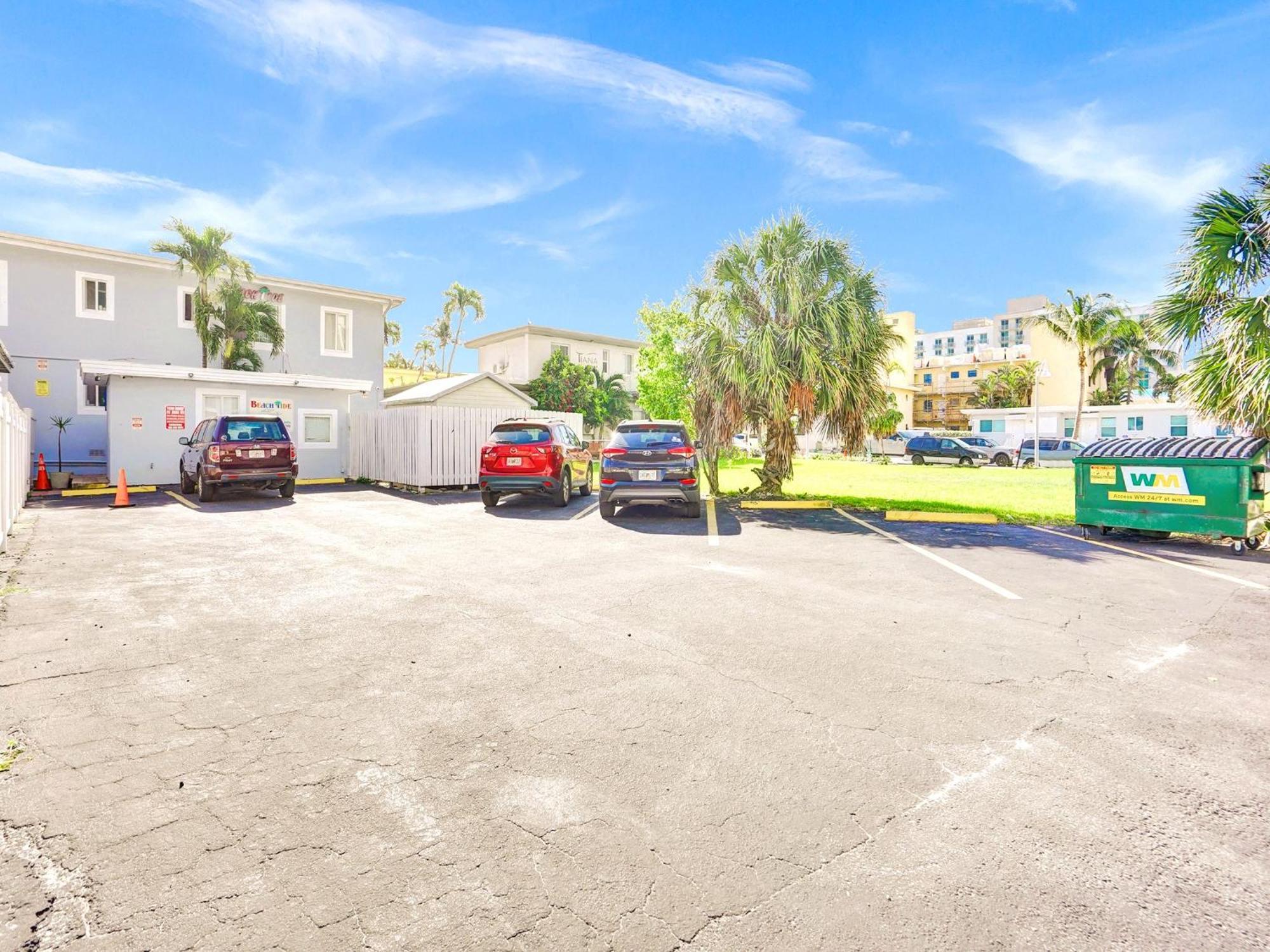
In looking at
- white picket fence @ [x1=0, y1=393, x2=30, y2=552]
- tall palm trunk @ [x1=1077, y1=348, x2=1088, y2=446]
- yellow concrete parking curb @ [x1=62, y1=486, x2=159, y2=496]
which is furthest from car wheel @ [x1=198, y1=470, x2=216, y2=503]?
tall palm trunk @ [x1=1077, y1=348, x2=1088, y2=446]

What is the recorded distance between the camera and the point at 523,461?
13367 millimetres

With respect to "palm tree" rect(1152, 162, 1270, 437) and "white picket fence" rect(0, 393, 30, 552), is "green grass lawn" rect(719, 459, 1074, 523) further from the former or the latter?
"white picket fence" rect(0, 393, 30, 552)

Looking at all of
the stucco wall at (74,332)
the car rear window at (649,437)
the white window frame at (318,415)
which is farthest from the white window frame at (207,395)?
the car rear window at (649,437)

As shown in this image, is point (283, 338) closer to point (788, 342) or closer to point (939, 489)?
point (788, 342)

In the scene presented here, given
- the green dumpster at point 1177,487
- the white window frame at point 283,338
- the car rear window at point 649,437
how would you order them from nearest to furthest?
the green dumpster at point 1177,487
the car rear window at point 649,437
the white window frame at point 283,338

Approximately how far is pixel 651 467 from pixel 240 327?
59.0 ft

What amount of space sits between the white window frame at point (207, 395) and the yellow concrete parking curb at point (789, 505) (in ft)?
50.6

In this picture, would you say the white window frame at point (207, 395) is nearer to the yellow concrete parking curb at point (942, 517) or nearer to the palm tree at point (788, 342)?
the palm tree at point (788, 342)

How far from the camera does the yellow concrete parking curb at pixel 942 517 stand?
485 inches

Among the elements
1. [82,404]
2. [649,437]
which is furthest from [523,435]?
[82,404]

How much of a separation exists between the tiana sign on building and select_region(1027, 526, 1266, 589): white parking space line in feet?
65.7

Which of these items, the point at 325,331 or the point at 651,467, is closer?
the point at 651,467

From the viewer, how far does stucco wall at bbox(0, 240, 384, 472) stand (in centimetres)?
1991

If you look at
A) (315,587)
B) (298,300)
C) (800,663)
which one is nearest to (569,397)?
(298,300)
